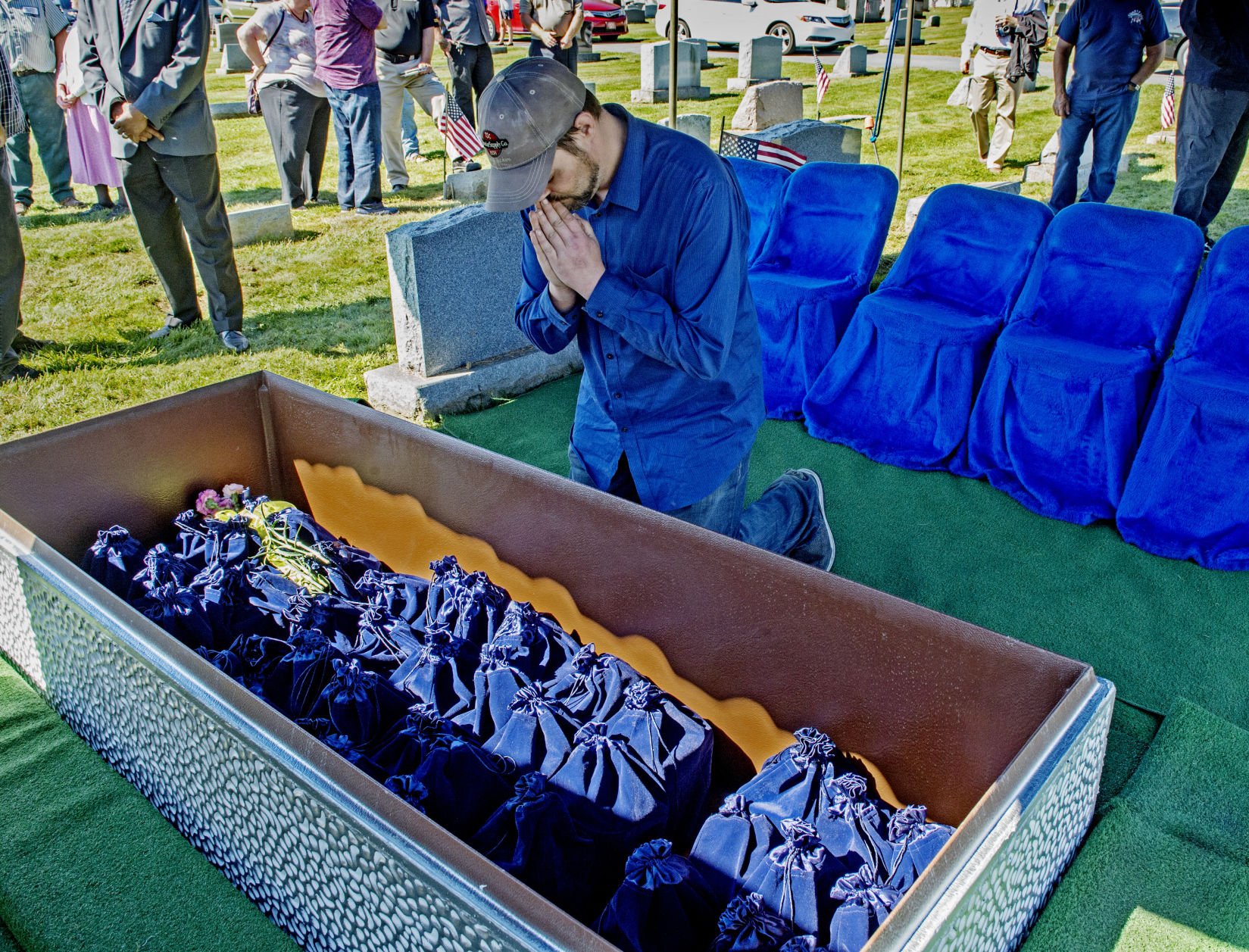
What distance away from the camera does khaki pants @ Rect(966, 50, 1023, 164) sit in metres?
8.86

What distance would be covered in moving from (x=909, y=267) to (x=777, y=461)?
106cm

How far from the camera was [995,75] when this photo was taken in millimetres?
8930

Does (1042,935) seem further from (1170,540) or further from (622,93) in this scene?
(622,93)

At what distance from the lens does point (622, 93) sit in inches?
587

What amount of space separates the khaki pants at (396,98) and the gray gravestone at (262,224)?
1747 millimetres

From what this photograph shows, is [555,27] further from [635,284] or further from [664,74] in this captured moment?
[635,284]

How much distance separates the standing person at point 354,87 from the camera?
7.39 metres

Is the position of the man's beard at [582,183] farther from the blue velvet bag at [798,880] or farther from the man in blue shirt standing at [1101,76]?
the man in blue shirt standing at [1101,76]

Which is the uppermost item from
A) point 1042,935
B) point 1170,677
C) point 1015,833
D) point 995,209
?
point 995,209

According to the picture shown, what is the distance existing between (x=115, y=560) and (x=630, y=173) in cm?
175

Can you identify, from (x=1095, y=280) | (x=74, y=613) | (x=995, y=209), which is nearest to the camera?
(x=74, y=613)

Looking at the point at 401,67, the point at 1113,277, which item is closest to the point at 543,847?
the point at 1113,277

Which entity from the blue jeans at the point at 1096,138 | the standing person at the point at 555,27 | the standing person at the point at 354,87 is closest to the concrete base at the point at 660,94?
the standing person at the point at 555,27

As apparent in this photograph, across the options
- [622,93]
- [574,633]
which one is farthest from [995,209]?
[622,93]
